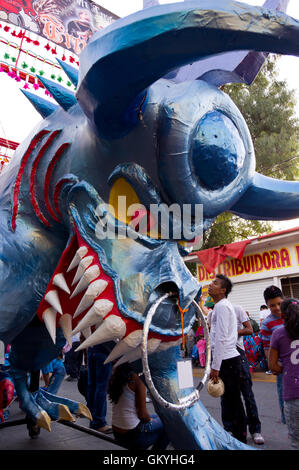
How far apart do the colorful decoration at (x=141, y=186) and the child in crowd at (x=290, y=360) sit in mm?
784

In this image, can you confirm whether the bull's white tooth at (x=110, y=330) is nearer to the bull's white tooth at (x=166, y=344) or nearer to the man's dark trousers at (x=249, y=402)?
the bull's white tooth at (x=166, y=344)

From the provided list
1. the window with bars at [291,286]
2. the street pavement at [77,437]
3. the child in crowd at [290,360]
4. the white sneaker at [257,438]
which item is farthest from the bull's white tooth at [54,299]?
the window with bars at [291,286]

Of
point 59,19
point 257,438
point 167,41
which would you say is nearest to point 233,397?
point 257,438

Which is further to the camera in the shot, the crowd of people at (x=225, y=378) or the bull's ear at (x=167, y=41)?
the crowd of people at (x=225, y=378)

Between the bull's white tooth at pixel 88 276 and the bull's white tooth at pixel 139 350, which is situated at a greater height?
the bull's white tooth at pixel 88 276

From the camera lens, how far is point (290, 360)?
2.34 m

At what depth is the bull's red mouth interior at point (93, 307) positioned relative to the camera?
1323 millimetres

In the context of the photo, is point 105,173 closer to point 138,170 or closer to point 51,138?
point 138,170

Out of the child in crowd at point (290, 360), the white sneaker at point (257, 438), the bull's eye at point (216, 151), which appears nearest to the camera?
the bull's eye at point (216, 151)

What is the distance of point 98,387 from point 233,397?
123 cm

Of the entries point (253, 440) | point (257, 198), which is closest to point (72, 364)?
point (253, 440)

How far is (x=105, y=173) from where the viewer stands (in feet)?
5.17

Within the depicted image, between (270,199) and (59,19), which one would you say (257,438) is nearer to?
(270,199)

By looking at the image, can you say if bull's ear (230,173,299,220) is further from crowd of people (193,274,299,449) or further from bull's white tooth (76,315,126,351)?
bull's white tooth (76,315,126,351)
